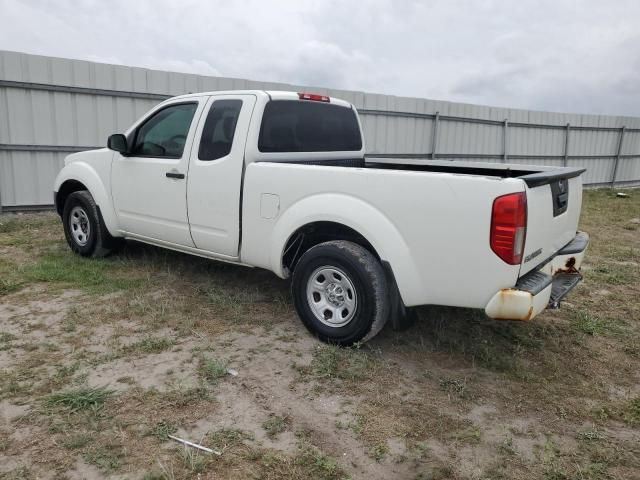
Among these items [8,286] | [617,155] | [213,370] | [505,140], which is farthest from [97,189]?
[617,155]

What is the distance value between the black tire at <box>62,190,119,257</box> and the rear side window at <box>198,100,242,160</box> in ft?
5.90

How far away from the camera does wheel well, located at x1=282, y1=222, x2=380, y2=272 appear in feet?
12.3

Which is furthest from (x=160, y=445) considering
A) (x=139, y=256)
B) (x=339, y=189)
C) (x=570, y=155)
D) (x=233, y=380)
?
(x=570, y=155)

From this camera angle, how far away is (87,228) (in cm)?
578

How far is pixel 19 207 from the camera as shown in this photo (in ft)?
28.9

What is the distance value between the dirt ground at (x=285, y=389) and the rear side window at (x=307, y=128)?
1411 mm

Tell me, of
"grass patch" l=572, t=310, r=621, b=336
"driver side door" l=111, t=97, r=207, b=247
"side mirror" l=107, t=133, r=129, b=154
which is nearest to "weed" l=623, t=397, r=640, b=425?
"grass patch" l=572, t=310, r=621, b=336

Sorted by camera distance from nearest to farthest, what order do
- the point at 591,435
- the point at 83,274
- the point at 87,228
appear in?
the point at 591,435, the point at 83,274, the point at 87,228

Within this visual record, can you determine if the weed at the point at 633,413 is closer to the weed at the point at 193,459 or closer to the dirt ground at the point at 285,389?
the dirt ground at the point at 285,389

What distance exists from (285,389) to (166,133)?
9.33ft

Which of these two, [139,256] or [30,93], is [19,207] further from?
[139,256]

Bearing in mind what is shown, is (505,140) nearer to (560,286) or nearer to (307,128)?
(307,128)

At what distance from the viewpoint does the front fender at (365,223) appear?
333 centimetres

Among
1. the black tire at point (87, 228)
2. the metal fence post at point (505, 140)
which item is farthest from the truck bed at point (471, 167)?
the metal fence post at point (505, 140)
